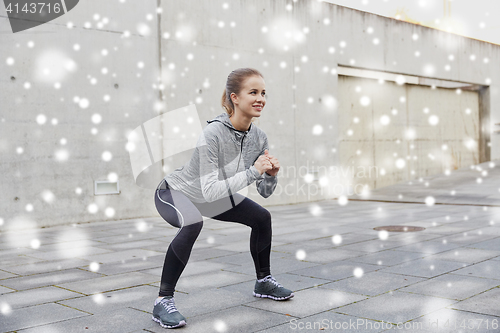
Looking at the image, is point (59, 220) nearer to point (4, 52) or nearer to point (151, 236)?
point (151, 236)

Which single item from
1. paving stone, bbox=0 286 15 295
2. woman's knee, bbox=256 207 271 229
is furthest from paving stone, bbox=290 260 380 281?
paving stone, bbox=0 286 15 295

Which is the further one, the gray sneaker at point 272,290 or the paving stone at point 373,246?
the paving stone at point 373,246

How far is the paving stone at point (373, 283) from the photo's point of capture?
4336 mm

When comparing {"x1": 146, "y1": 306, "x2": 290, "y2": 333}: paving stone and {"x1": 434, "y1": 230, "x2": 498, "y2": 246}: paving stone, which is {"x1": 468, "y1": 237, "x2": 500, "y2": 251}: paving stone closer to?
{"x1": 434, "y1": 230, "x2": 498, "y2": 246}: paving stone

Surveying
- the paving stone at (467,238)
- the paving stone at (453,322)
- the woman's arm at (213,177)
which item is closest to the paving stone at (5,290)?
the woman's arm at (213,177)

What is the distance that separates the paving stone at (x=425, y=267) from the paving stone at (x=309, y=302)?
1022 mm

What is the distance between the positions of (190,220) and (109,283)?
5.84 ft

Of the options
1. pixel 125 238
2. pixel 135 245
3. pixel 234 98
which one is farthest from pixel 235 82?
pixel 125 238

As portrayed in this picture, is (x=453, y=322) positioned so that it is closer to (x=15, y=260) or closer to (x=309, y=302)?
(x=309, y=302)

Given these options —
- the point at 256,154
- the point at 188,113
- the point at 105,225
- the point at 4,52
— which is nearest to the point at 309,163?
the point at 188,113

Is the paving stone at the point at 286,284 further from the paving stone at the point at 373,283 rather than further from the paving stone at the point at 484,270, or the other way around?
the paving stone at the point at 484,270

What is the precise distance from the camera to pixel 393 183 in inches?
609

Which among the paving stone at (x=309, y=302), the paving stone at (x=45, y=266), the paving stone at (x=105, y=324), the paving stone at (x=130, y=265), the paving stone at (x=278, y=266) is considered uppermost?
the paving stone at (x=105, y=324)

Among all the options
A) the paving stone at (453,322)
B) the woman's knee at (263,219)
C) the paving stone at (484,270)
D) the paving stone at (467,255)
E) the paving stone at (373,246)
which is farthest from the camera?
the paving stone at (373,246)
